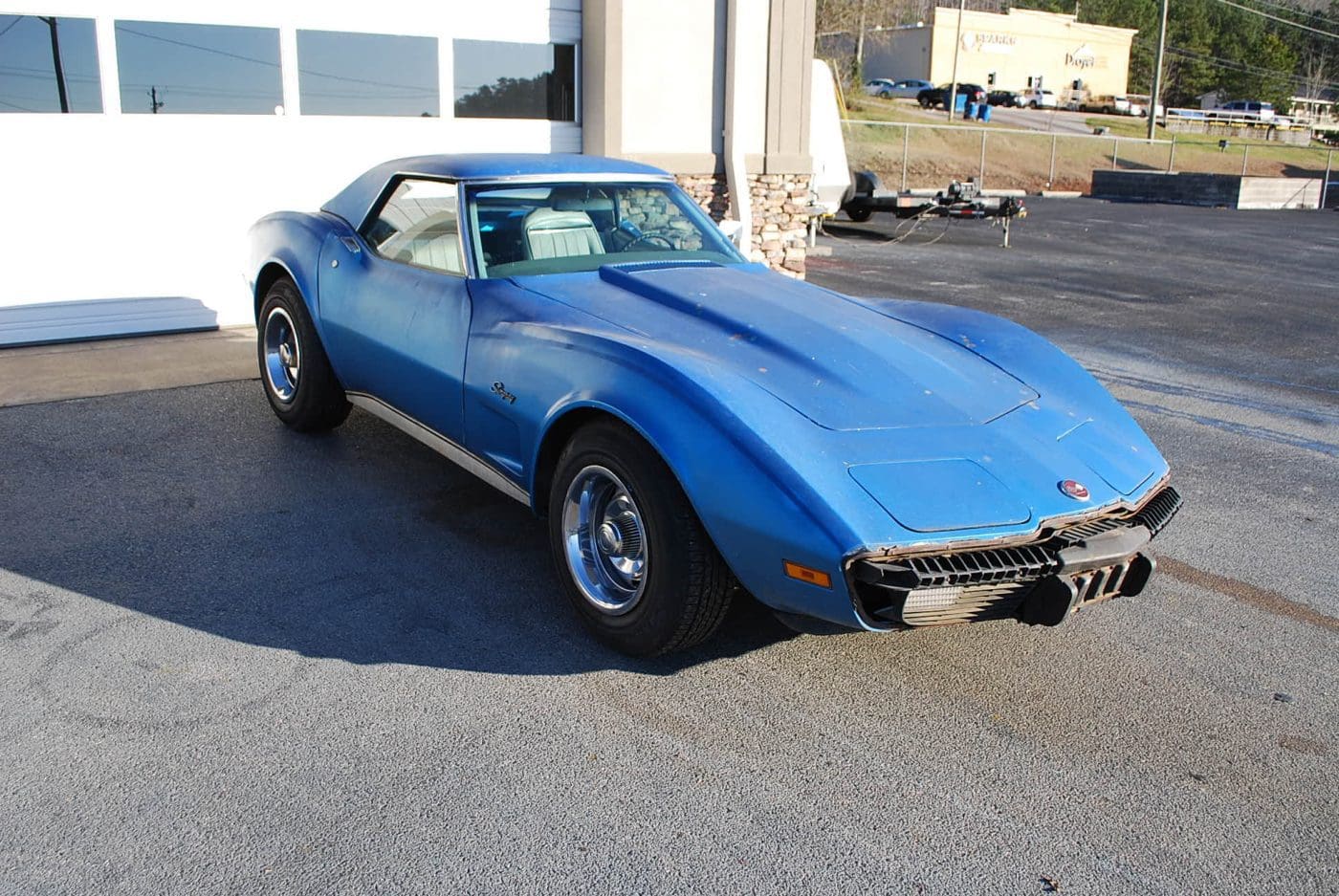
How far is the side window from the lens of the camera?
4.69m

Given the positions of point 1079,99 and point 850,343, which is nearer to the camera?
point 850,343

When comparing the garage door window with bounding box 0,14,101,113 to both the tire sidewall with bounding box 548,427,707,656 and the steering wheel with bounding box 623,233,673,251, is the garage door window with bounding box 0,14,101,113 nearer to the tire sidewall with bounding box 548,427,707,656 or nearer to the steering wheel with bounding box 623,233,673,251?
the steering wheel with bounding box 623,233,673,251

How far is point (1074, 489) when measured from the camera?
331cm

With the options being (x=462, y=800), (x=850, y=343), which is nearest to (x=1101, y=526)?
(x=850, y=343)

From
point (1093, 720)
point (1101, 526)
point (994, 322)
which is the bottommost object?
point (1093, 720)

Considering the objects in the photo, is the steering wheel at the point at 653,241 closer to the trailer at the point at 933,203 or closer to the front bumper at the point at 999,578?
the front bumper at the point at 999,578

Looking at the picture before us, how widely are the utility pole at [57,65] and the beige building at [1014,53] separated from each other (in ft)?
240

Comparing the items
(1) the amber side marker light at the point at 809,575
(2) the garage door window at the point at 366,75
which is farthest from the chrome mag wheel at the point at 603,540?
(2) the garage door window at the point at 366,75

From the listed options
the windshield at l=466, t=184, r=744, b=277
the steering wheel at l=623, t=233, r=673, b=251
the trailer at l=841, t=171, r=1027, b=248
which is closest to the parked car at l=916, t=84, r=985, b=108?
the trailer at l=841, t=171, r=1027, b=248

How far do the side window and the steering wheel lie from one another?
742 millimetres

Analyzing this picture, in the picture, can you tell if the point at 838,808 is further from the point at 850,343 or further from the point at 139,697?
the point at 139,697

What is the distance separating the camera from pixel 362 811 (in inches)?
110

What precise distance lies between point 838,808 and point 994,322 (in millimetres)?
2371

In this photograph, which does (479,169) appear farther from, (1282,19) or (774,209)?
(1282,19)
